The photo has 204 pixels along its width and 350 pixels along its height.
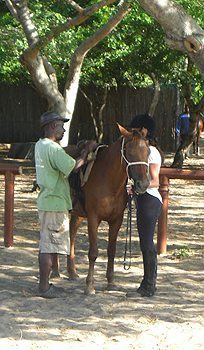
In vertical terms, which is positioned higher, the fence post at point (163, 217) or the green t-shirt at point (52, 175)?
the green t-shirt at point (52, 175)

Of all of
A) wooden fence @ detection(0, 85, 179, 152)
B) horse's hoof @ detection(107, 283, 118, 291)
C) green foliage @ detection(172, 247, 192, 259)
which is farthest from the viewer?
wooden fence @ detection(0, 85, 179, 152)

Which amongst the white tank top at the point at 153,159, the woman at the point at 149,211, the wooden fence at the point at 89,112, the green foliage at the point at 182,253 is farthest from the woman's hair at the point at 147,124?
the wooden fence at the point at 89,112

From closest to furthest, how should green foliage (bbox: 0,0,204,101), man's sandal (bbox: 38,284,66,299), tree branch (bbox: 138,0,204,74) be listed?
tree branch (bbox: 138,0,204,74) → man's sandal (bbox: 38,284,66,299) → green foliage (bbox: 0,0,204,101)

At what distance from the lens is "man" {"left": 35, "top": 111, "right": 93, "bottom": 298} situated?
25.2 ft

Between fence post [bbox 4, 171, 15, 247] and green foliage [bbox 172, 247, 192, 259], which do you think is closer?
green foliage [bbox 172, 247, 192, 259]

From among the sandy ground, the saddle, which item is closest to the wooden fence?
the sandy ground

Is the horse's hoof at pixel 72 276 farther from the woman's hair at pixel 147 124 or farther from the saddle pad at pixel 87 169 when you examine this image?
the woman's hair at pixel 147 124

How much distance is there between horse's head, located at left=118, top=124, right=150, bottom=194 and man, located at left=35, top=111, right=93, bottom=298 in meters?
0.54

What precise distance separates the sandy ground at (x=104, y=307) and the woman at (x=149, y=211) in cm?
22

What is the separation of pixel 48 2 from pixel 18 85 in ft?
44.3

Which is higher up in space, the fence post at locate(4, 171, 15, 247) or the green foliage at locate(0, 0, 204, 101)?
the green foliage at locate(0, 0, 204, 101)

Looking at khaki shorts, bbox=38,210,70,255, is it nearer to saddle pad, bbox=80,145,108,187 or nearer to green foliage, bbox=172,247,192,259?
saddle pad, bbox=80,145,108,187

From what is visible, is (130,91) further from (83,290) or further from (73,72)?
(83,290)

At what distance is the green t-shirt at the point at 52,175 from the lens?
755 centimetres
